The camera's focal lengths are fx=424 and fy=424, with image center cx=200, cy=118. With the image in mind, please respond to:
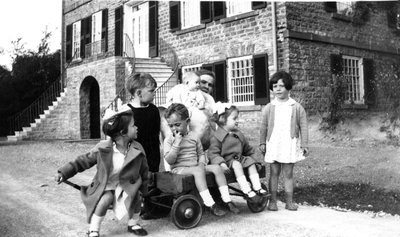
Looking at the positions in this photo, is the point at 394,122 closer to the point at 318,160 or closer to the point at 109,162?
the point at 318,160

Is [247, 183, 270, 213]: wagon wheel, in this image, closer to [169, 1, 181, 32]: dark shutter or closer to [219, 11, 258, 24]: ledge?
[219, 11, 258, 24]: ledge

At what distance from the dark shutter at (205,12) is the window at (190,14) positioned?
42cm

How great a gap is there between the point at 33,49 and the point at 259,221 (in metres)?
19.1

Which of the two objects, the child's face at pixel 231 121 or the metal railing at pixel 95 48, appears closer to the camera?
the child's face at pixel 231 121

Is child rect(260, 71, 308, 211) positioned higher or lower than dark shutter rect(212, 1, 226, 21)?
lower

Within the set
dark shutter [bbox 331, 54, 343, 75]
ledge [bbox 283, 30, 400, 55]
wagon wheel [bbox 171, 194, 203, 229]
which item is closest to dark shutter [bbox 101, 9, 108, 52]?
ledge [bbox 283, 30, 400, 55]

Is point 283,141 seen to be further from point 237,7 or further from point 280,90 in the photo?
point 237,7

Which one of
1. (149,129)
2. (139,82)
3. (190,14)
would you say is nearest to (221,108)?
(149,129)

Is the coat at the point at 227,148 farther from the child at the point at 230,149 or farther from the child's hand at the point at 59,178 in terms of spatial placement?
the child's hand at the point at 59,178

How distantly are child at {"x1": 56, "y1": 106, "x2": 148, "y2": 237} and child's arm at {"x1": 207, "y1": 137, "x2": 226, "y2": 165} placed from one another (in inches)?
34.9

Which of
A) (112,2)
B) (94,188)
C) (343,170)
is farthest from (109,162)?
(112,2)

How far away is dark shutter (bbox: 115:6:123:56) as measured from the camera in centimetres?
1736

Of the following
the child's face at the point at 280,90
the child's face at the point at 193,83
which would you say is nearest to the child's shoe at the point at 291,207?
the child's face at the point at 280,90

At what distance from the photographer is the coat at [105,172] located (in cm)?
366
